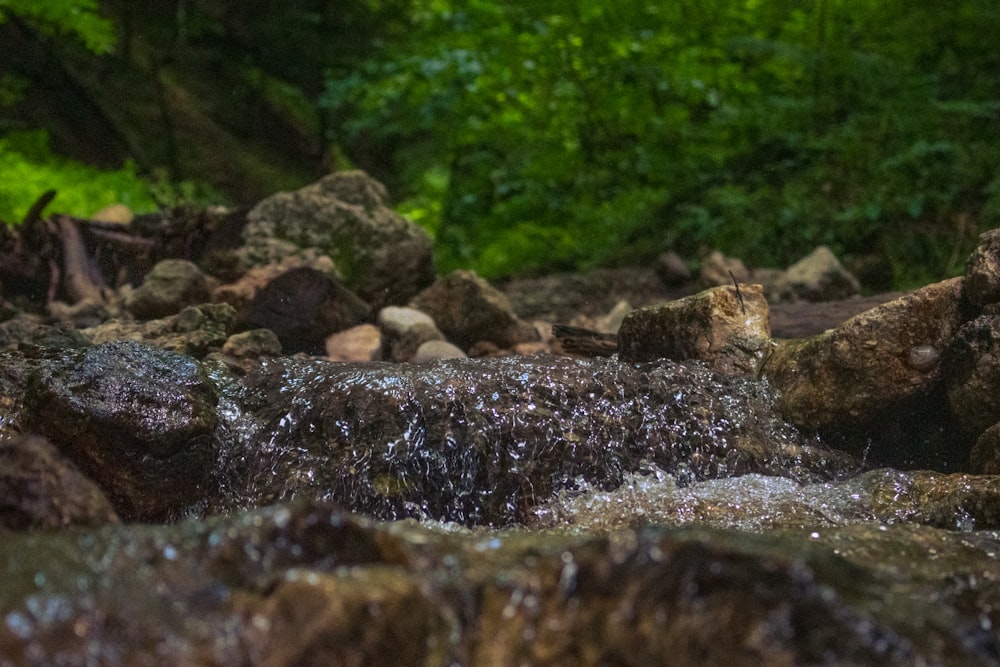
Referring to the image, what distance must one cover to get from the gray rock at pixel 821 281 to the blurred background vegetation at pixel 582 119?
2.51 ft

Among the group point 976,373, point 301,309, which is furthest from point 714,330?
point 301,309

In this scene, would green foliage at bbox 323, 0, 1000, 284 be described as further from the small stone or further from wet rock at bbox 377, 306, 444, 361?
wet rock at bbox 377, 306, 444, 361

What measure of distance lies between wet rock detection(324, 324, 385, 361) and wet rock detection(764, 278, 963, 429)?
7.19 ft

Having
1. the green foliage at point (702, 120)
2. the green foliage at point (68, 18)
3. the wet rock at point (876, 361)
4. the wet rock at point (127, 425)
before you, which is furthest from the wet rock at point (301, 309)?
the green foliage at point (68, 18)

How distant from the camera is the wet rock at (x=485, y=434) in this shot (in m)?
2.99

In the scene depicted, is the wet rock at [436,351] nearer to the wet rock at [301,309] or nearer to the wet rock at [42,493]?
the wet rock at [301,309]

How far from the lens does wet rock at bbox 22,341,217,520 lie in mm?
2736

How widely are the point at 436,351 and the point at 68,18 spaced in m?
5.51

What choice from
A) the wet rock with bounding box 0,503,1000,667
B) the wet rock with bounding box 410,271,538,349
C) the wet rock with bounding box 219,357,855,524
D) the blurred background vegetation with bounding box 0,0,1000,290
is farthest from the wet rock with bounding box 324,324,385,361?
the blurred background vegetation with bounding box 0,0,1000,290

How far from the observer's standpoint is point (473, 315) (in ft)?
16.1

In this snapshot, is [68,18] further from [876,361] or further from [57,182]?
[876,361]

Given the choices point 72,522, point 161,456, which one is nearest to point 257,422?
point 161,456

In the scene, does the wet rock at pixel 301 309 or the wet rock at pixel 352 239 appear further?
the wet rock at pixel 352 239

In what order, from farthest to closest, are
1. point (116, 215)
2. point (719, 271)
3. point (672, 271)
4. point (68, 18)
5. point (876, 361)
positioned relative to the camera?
point (68, 18) < point (672, 271) < point (116, 215) < point (719, 271) < point (876, 361)
